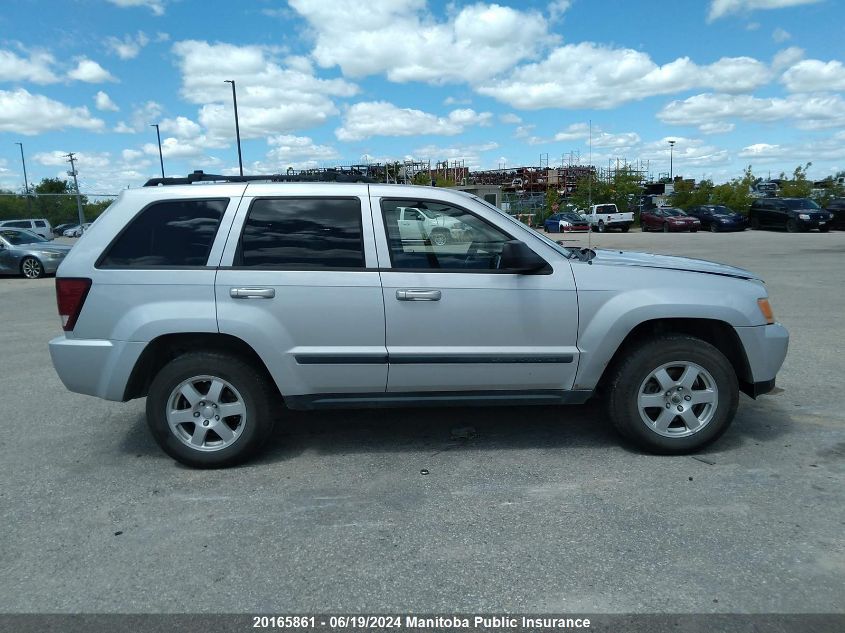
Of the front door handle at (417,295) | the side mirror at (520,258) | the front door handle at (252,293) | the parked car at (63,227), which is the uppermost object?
the parked car at (63,227)

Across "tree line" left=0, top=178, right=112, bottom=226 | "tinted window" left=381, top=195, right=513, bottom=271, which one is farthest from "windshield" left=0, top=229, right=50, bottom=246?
"tree line" left=0, top=178, right=112, bottom=226

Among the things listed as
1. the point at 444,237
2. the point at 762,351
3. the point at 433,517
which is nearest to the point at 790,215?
the point at 762,351

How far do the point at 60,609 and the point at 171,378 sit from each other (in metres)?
1.54

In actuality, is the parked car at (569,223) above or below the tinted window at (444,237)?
below

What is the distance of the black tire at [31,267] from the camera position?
55.1ft

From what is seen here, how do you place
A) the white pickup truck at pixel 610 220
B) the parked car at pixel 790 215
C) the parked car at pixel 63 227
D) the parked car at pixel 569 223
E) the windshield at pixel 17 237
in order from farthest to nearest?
the parked car at pixel 63 227, the white pickup truck at pixel 610 220, the parked car at pixel 569 223, the parked car at pixel 790 215, the windshield at pixel 17 237

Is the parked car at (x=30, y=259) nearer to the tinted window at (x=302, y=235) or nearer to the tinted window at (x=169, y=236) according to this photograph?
the tinted window at (x=169, y=236)

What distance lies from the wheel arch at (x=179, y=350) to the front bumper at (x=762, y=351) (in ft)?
9.92

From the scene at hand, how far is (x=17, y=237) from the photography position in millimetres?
17984

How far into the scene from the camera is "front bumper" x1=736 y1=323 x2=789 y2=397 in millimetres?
4207

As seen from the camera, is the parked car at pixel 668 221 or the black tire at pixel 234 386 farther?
the parked car at pixel 668 221

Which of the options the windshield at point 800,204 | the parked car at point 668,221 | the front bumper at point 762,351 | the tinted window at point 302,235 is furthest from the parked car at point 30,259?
the windshield at point 800,204

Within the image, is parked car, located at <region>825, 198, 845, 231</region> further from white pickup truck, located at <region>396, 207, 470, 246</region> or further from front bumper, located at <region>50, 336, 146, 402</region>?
front bumper, located at <region>50, 336, 146, 402</region>

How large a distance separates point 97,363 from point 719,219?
35.2m
